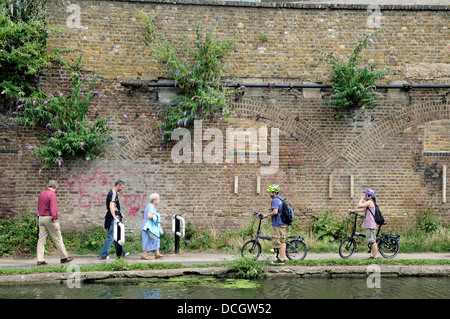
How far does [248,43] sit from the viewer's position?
11.6 meters

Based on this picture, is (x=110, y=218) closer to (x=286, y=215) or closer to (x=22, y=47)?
(x=286, y=215)

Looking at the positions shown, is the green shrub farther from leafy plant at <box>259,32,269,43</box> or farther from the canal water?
leafy plant at <box>259,32,269,43</box>

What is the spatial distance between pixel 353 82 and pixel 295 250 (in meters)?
4.61

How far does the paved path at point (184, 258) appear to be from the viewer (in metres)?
9.14

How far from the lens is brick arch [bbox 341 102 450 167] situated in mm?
11703

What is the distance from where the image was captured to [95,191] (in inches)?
436

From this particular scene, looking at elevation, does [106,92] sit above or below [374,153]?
above

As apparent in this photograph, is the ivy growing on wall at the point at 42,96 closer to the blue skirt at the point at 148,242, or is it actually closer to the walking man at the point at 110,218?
the walking man at the point at 110,218

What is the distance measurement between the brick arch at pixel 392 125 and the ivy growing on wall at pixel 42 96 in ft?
21.1

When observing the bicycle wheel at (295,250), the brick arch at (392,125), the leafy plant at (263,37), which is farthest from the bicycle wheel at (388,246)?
the leafy plant at (263,37)

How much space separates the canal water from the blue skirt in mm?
1678
